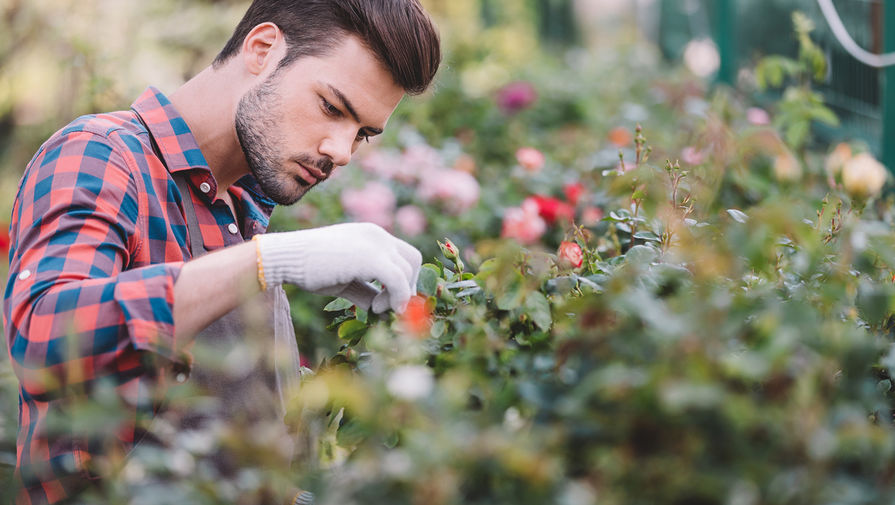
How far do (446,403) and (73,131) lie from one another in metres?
0.92

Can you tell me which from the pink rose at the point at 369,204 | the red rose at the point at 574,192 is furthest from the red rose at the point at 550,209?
the pink rose at the point at 369,204

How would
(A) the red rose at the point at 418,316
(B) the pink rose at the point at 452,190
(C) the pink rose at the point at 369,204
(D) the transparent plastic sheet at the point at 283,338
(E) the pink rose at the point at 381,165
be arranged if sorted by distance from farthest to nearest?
(E) the pink rose at the point at 381,165 → (B) the pink rose at the point at 452,190 → (C) the pink rose at the point at 369,204 → (D) the transparent plastic sheet at the point at 283,338 → (A) the red rose at the point at 418,316

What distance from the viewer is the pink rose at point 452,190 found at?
300 cm

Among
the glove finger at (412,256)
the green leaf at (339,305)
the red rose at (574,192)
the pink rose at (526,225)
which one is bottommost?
the red rose at (574,192)

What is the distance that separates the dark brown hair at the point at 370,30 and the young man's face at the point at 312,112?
21 mm

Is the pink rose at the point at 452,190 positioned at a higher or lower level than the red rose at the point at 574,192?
lower

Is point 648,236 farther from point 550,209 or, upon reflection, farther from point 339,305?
point 550,209

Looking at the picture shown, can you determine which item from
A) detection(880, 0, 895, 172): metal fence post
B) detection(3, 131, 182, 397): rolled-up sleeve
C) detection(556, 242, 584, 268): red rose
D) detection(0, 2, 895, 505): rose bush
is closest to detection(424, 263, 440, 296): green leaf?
detection(0, 2, 895, 505): rose bush

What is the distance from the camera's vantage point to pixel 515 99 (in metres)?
5.05

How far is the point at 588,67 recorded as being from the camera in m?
7.29

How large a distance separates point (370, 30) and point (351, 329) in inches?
26.9

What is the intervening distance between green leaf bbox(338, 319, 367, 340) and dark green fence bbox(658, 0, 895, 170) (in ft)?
7.81

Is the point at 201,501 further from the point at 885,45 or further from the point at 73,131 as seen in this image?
the point at 885,45

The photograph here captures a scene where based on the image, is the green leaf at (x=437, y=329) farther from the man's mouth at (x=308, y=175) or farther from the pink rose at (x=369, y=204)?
the pink rose at (x=369, y=204)
